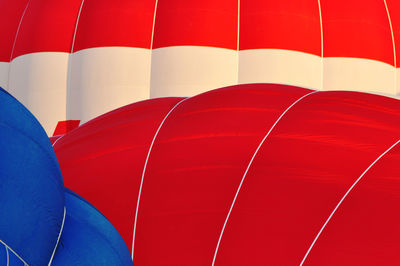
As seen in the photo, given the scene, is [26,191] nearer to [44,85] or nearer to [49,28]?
[44,85]

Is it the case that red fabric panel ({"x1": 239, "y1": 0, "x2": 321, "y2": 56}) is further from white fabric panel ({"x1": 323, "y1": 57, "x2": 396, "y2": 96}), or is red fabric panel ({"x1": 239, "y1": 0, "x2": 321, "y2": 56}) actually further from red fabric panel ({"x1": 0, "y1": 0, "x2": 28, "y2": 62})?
red fabric panel ({"x1": 0, "y1": 0, "x2": 28, "y2": 62})

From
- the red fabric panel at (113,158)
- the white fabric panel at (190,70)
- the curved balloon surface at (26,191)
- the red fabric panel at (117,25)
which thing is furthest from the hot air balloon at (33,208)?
the red fabric panel at (117,25)

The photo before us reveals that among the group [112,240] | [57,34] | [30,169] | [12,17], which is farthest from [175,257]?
[12,17]

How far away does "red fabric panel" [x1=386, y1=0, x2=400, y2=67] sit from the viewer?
507 cm

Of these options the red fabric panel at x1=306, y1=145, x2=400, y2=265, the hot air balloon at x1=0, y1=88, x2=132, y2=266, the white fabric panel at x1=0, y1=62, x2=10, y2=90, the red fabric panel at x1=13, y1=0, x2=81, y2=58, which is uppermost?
the red fabric panel at x1=13, y1=0, x2=81, y2=58

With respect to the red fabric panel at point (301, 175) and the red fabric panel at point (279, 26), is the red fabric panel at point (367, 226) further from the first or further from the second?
the red fabric panel at point (279, 26)

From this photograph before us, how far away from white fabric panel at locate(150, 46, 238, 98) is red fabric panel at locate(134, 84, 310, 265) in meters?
1.53

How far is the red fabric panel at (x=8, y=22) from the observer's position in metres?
5.45

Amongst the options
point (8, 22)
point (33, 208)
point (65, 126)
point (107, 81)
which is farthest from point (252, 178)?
point (8, 22)

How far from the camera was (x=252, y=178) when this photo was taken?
2.60 m

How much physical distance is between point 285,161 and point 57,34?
3003mm

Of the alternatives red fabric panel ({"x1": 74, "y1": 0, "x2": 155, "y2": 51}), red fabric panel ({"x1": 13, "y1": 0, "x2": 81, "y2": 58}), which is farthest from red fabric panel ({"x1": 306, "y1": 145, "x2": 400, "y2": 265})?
red fabric panel ({"x1": 13, "y1": 0, "x2": 81, "y2": 58})

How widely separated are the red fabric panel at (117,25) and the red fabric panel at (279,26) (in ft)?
2.33

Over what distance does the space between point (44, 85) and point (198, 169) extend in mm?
2651
